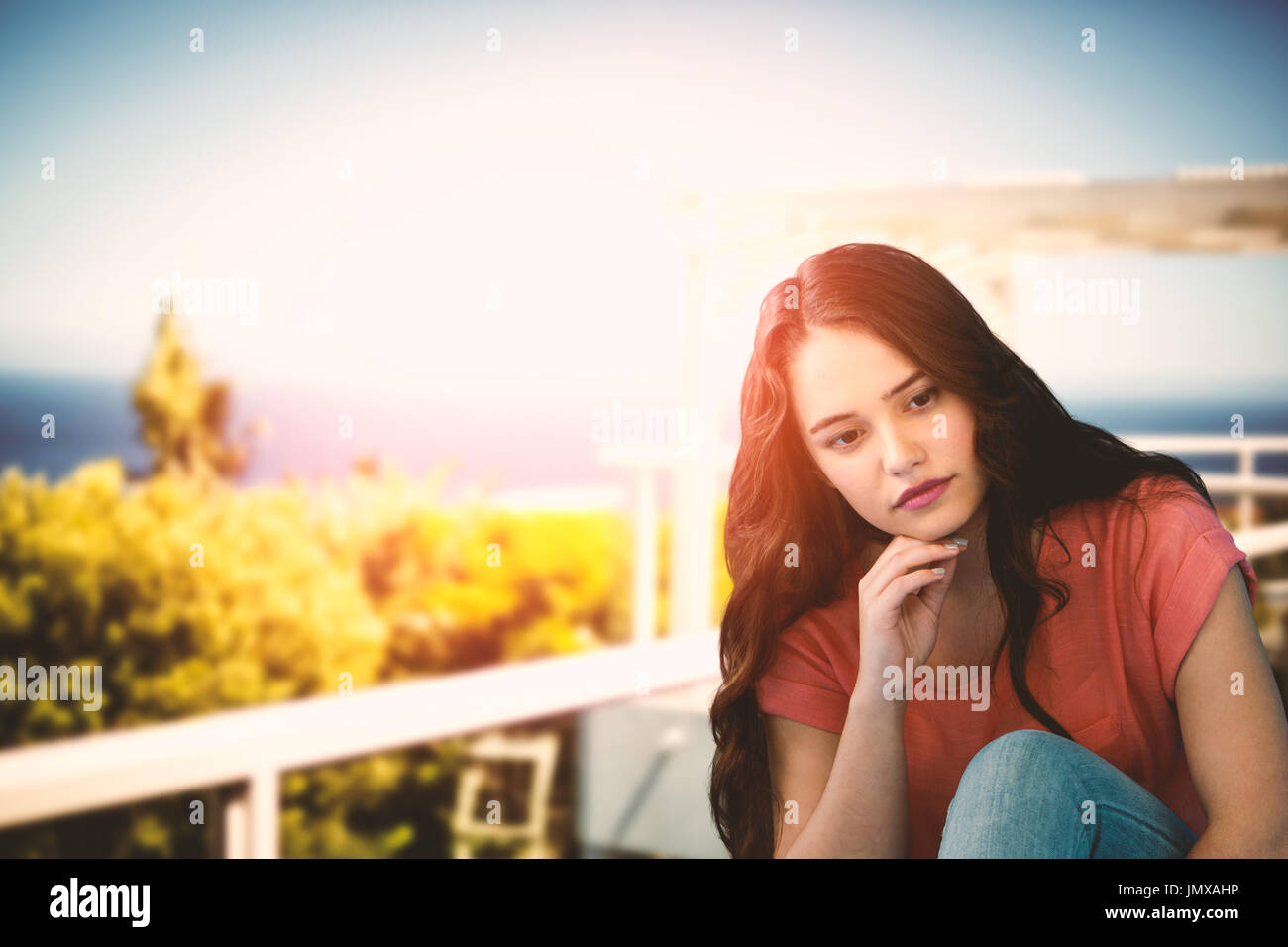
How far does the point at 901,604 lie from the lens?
1.28 m

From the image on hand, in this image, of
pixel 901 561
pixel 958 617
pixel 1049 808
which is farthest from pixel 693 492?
pixel 1049 808

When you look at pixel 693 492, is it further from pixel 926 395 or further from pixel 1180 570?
pixel 1180 570

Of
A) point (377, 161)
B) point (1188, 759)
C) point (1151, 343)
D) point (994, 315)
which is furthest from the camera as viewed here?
point (1151, 343)

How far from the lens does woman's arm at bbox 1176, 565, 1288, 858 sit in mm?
1139

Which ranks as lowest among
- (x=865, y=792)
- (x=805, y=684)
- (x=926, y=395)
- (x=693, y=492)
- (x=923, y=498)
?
(x=865, y=792)

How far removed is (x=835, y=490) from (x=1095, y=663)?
1.34ft

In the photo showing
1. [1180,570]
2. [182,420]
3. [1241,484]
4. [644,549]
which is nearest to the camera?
[1180,570]

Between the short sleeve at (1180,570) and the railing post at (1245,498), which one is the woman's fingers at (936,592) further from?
the railing post at (1245,498)

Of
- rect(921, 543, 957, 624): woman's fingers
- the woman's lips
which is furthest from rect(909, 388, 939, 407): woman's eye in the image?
rect(921, 543, 957, 624): woman's fingers

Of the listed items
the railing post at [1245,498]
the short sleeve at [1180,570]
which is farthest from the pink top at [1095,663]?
the railing post at [1245,498]
